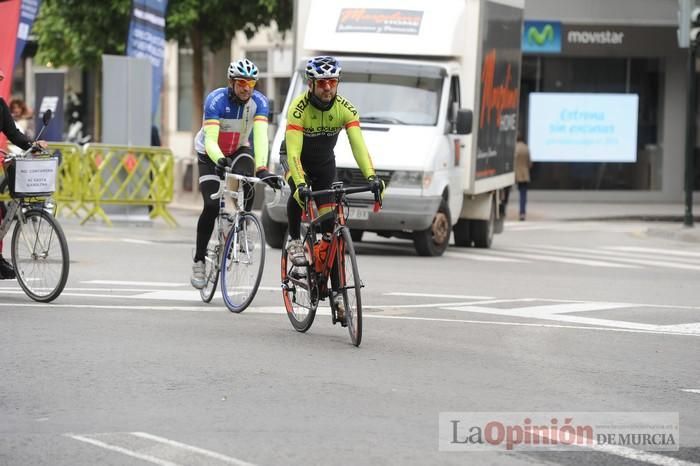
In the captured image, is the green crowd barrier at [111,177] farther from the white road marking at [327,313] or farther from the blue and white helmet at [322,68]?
the blue and white helmet at [322,68]

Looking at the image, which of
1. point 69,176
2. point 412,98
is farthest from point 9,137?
point 69,176

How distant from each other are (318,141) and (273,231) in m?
8.59

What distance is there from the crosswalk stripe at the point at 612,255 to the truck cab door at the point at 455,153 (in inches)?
81.8

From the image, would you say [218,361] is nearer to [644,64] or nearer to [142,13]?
[142,13]

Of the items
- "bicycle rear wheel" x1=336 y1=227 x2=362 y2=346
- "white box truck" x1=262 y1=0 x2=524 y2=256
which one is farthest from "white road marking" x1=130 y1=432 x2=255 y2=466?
"white box truck" x1=262 y1=0 x2=524 y2=256

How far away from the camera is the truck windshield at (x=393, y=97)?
1794cm

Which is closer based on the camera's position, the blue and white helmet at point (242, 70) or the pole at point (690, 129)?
the blue and white helmet at point (242, 70)

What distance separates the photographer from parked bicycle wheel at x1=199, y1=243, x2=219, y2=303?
11.3 metres

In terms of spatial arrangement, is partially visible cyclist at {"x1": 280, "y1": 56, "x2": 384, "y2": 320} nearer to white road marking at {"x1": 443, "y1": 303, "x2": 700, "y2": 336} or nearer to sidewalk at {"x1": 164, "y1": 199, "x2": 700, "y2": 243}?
white road marking at {"x1": 443, "y1": 303, "x2": 700, "y2": 336}

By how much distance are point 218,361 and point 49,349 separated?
104cm

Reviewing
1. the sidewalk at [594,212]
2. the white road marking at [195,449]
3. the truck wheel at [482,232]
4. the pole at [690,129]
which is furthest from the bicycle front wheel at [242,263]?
the sidewalk at [594,212]

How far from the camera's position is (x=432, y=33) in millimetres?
18469

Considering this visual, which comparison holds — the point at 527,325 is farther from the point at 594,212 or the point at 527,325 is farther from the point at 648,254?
the point at 594,212

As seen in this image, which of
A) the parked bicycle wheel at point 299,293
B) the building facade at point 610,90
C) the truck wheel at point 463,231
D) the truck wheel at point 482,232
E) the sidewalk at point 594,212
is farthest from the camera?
the building facade at point 610,90
